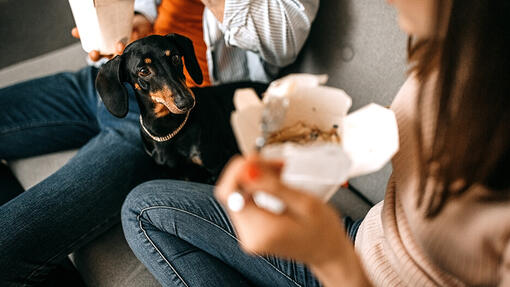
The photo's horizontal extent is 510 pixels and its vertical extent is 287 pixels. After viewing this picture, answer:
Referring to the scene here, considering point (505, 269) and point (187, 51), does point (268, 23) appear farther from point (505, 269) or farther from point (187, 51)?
point (505, 269)

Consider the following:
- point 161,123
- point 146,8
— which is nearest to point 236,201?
point 161,123

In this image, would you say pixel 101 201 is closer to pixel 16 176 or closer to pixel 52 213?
pixel 52 213

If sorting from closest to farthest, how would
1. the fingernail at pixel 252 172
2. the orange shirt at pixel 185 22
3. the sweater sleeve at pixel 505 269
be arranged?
the fingernail at pixel 252 172 < the sweater sleeve at pixel 505 269 < the orange shirt at pixel 185 22

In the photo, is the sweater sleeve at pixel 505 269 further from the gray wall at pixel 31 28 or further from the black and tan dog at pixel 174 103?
the gray wall at pixel 31 28

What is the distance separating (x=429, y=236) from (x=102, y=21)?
0.80 m

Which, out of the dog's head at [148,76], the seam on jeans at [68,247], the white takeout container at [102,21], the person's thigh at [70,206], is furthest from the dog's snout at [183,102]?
the seam on jeans at [68,247]

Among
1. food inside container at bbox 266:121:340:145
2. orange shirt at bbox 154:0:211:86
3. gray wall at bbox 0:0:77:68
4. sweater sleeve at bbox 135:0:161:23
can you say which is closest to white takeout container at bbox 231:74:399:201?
food inside container at bbox 266:121:340:145

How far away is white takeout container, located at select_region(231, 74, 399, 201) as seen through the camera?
0.41 metres

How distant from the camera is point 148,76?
2.77ft

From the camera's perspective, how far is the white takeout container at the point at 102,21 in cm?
79

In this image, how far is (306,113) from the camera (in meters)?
0.48

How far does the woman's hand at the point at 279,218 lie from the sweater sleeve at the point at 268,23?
65 cm

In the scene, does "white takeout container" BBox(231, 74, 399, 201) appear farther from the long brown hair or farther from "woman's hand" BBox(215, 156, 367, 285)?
the long brown hair

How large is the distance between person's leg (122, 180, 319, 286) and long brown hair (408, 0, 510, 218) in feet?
1.16
